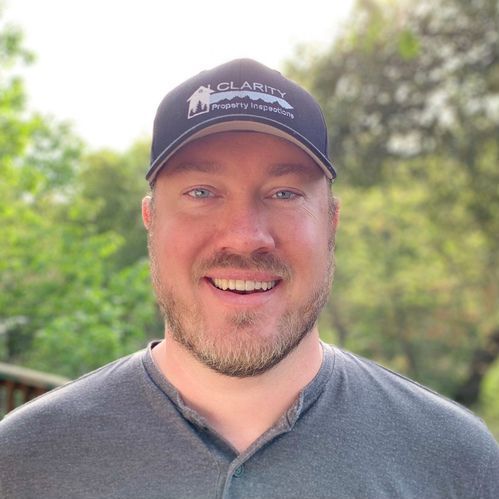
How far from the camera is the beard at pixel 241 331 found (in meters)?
1.48

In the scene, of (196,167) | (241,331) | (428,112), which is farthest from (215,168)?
(428,112)

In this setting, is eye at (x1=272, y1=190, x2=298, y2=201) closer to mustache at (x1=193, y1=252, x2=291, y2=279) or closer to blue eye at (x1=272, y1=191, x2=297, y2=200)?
blue eye at (x1=272, y1=191, x2=297, y2=200)

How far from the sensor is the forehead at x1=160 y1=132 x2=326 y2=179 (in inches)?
60.7

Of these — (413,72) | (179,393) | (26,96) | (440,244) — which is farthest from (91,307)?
(440,244)

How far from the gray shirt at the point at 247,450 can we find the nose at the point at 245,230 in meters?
0.37

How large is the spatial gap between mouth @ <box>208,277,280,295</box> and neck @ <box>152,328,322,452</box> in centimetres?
18

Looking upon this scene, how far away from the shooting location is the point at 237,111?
1526 millimetres

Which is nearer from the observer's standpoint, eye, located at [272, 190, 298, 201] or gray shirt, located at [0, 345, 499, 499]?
gray shirt, located at [0, 345, 499, 499]

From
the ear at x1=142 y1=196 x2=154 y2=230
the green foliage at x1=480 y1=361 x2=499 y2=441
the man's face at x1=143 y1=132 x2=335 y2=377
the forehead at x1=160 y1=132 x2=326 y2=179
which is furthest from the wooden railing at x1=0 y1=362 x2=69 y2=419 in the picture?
the green foliage at x1=480 y1=361 x2=499 y2=441

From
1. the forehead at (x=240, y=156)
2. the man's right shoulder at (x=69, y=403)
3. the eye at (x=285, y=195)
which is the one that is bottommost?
the man's right shoulder at (x=69, y=403)

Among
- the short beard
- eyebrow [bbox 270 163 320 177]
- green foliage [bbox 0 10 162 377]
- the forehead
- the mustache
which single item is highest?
the forehead

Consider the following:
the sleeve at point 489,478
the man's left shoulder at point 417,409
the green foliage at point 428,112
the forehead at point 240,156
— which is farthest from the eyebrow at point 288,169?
the green foliage at point 428,112

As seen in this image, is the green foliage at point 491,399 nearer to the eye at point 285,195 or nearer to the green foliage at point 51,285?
the green foliage at point 51,285

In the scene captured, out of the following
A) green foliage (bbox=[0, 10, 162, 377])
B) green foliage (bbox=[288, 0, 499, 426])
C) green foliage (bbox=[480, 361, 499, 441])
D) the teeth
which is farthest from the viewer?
green foliage (bbox=[480, 361, 499, 441])
